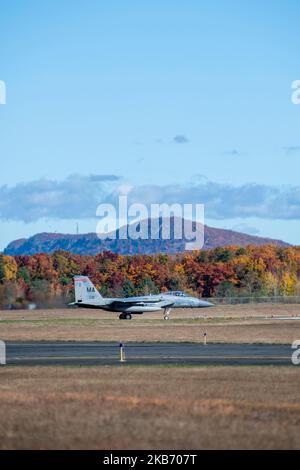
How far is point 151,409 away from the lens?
2317cm

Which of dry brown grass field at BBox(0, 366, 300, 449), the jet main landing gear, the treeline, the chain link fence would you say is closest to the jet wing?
the jet main landing gear

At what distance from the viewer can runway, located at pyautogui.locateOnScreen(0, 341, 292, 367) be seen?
39.9 metres

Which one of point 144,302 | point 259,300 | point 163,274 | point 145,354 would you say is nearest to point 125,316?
point 144,302

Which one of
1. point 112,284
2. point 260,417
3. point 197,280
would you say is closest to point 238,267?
point 197,280

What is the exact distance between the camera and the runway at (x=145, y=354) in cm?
3991

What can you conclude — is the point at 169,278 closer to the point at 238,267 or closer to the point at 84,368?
the point at 238,267

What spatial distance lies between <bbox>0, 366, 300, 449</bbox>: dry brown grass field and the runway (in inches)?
196

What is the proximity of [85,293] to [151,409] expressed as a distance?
237 ft

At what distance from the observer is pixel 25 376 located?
109 feet

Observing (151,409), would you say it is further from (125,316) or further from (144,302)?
(144,302)

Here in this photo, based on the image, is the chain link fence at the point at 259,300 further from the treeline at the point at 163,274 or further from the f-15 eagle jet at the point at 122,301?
the f-15 eagle jet at the point at 122,301

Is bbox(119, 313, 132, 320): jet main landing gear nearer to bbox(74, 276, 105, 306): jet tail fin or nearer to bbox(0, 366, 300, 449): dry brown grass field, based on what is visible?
bbox(74, 276, 105, 306): jet tail fin

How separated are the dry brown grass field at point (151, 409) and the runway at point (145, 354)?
4.97m
